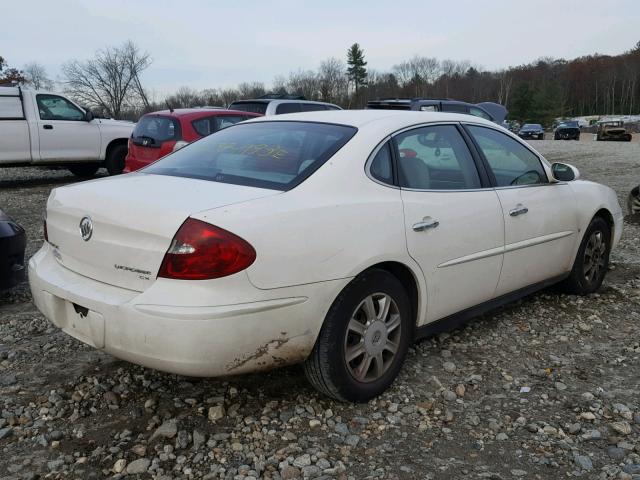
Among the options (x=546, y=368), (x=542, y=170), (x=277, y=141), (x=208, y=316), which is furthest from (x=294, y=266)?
(x=542, y=170)

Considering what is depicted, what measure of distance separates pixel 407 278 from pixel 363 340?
1.43 feet

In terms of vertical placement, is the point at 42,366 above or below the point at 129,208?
below

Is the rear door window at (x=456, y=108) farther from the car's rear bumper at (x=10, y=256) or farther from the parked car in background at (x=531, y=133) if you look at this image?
the parked car in background at (x=531, y=133)

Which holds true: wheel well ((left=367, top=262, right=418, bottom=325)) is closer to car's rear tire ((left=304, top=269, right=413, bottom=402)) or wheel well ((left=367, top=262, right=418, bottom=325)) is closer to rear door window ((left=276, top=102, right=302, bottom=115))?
car's rear tire ((left=304, top=269, right=413, bottom=402))

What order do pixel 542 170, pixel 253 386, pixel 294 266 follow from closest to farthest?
pixel 294 266
pixel 253 386
pixel 542 170

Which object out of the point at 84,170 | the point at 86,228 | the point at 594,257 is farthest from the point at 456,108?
the point at 86,228

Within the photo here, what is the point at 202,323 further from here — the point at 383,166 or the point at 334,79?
the point at 334,79

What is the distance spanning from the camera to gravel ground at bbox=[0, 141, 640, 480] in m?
2.47

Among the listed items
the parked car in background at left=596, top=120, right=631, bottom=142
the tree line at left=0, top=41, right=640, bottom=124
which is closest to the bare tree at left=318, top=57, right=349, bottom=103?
the tree line at left=0, top=41, right=640, bottom=124

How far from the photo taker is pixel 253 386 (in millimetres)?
3127

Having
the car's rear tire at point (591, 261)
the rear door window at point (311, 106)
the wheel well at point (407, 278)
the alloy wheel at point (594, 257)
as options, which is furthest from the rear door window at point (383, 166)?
the rear door window at point (311, 106)

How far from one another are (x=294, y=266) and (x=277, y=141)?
3.26 ft

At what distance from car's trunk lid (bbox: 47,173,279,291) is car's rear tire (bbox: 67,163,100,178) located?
9.98m

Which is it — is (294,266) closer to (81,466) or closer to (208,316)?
(208,316)
